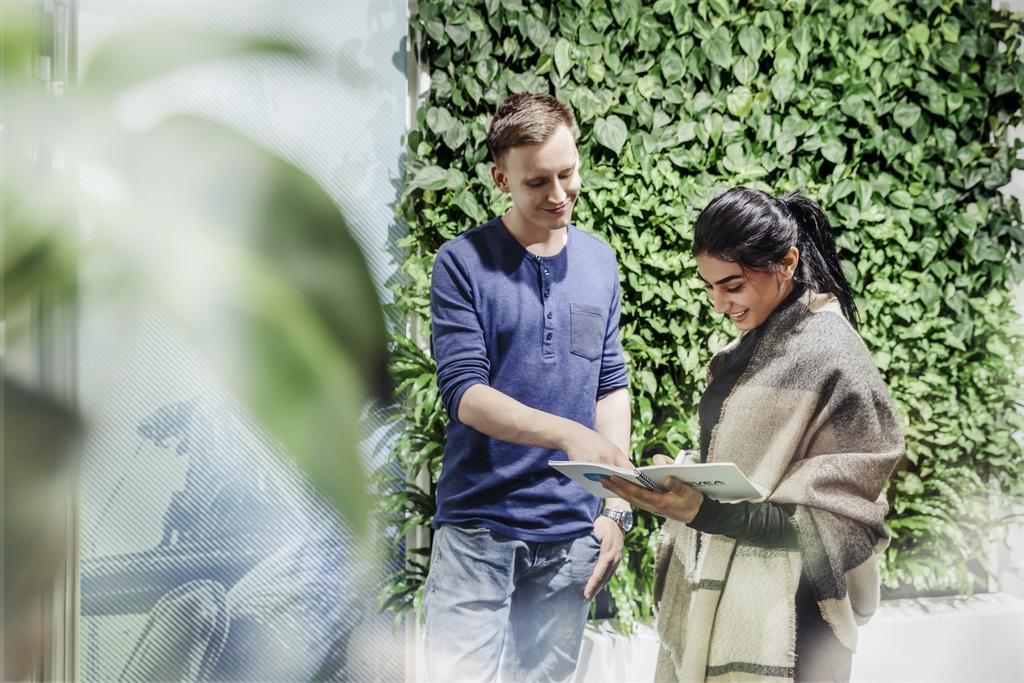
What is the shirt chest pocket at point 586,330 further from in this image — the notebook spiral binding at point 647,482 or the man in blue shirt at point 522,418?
the notebook spiral binding at point 647,482

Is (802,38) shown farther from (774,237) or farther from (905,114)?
(774,237)

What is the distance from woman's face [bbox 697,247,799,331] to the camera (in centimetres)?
230

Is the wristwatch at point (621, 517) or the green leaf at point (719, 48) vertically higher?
the green leaf at point (719, 48)

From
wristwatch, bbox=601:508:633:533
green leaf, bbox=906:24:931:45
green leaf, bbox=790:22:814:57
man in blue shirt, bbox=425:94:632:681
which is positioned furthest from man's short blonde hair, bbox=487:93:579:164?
green leaf, bbox=906:24:931:45

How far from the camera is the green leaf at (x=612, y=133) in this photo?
256cm

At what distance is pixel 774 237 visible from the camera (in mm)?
2332

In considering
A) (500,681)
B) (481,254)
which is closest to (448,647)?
(500,681)

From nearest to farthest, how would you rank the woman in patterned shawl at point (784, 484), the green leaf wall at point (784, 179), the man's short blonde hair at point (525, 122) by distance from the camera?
the woman in patterned shawl at point (784, 484) < the man's short blonde hair at point (525, 122) < the green leaf wall at point (784, 179)

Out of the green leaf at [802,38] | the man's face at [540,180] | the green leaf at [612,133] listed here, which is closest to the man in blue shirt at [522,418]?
the man's face at [540,180]

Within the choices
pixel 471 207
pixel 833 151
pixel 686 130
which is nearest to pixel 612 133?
pixel 686 130

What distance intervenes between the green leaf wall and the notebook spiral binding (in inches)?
19.7

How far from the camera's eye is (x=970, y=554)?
114 inches

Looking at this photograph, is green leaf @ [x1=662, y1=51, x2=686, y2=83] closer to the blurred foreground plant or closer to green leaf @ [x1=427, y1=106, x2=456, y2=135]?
green leaf @ [x1=427, y1=106, x2=456, y2=135]

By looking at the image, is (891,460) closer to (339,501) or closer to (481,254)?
(481,254)
